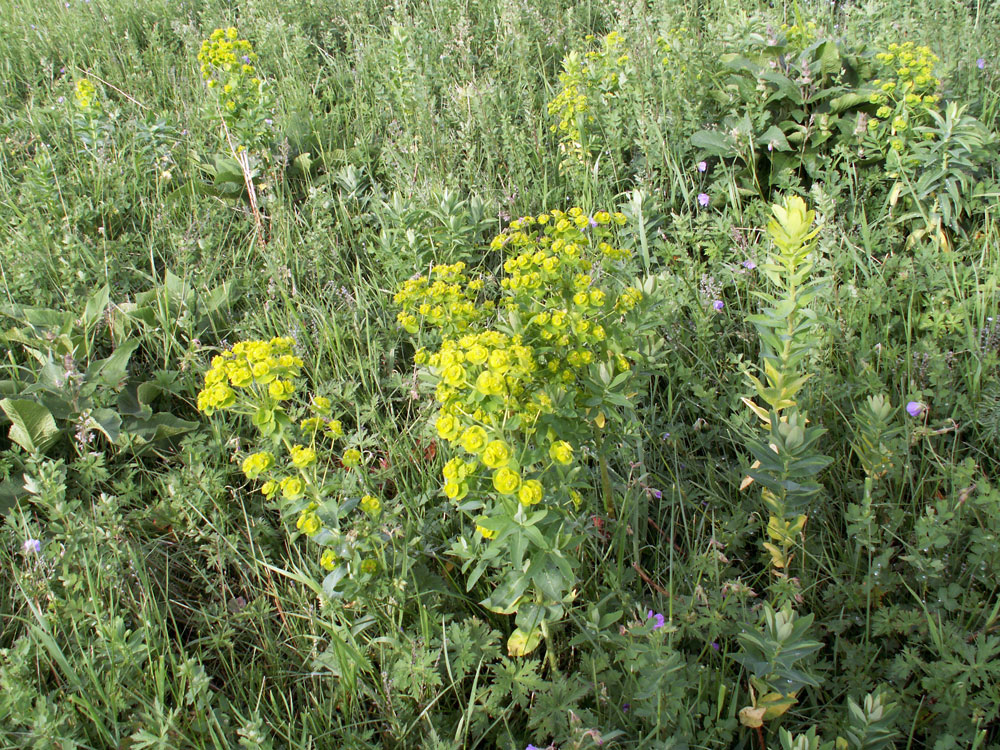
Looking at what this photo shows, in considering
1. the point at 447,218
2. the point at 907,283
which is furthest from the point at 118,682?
the point at 907,283

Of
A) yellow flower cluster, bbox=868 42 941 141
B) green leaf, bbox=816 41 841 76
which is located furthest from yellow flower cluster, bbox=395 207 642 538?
green leaf, bbox=816 41 841 76

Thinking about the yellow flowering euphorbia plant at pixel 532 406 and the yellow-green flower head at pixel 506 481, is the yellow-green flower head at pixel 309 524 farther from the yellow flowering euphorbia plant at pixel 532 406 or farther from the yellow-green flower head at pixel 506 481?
the yellow-green flower head at pixel 506 481

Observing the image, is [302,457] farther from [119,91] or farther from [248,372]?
[119,91]

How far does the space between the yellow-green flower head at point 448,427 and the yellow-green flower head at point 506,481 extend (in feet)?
0.50

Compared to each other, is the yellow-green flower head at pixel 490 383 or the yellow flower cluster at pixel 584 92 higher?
the yellow flower cluster at pixel 584 92

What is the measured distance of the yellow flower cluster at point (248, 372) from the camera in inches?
63.1

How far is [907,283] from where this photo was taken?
A: 251 cm

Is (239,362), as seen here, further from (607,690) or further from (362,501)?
(607,690)

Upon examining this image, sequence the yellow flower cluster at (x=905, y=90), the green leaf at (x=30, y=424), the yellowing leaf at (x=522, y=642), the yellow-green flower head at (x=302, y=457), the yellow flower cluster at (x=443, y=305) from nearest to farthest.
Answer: the yellow-green flower head at (x=302, y=457), the yellowing leaf at (x=522, y=642), the yellow flower cluster at (x=443, y=305), the green leaf at (x=30, y=424), the yellow flower cluster at (x=905, y=90)

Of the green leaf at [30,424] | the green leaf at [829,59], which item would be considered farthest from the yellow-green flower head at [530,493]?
the green leaf at [829,59]

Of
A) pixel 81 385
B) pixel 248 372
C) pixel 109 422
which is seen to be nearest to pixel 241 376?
pixel 248 372

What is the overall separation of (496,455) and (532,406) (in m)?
0.20

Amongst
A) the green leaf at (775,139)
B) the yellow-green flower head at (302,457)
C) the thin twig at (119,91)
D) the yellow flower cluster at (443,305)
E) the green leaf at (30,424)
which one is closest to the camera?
the yellow-green flower head at (302,457)

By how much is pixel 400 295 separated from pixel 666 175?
188 cm
